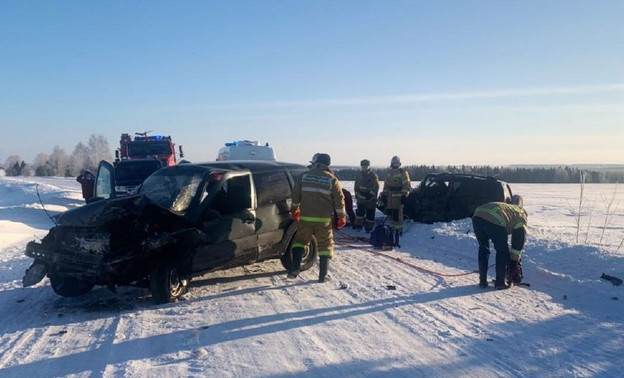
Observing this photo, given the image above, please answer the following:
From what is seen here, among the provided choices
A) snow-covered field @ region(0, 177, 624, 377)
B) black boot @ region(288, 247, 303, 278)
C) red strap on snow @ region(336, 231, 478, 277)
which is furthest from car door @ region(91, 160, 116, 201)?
black boot @ region(288, 247, 303, 278)

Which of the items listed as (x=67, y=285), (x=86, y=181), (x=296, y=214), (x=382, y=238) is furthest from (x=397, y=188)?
(x=86, y=181)

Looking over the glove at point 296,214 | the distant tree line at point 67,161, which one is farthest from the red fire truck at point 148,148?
the distant tree line at point 67,161

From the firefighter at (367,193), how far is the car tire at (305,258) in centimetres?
506

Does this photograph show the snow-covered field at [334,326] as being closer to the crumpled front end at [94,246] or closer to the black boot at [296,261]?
the black boot at [296,261]

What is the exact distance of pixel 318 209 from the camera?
7691mm

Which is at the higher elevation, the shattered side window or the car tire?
the shattered side window

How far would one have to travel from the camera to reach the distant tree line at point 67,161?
8169 centimetres

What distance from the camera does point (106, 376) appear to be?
427 cm

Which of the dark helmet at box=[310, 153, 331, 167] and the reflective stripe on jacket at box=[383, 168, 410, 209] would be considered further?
the reflective stripe on jacket at box=[383, 168, 410, 209]

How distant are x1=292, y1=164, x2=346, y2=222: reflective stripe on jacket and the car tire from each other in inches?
29.0

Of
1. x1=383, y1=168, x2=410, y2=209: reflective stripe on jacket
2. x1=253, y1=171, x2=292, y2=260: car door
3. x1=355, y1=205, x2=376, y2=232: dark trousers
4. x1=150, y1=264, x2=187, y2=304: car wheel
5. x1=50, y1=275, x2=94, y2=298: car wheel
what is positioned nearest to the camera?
x1=150, y1=264, x2=187, y2=304: car wheel

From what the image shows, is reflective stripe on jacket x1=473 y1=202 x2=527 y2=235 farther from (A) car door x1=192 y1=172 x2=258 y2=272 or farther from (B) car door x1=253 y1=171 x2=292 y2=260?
(A) car door x1=192 y1=172 x2=258 y2=272

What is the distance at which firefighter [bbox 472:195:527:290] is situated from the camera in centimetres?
747

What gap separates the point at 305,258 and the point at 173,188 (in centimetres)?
240
